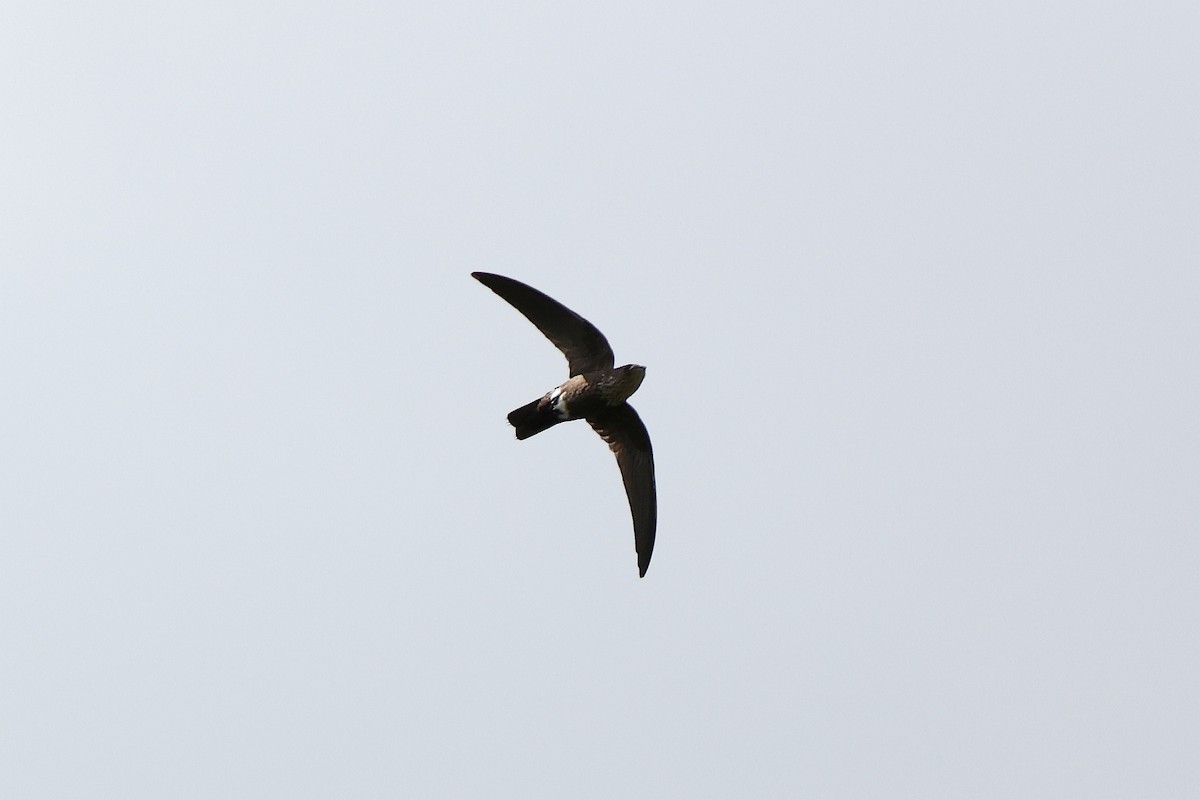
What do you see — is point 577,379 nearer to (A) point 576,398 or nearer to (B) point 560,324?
(A) point 576,398

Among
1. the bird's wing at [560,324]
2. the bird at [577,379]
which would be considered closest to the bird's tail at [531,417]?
the bird at [577,379]

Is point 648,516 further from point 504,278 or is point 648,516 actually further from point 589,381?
point 504,278

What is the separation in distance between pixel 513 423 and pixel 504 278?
2.35 meters

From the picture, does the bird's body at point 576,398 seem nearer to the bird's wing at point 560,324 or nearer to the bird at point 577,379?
the bird at point 577,379

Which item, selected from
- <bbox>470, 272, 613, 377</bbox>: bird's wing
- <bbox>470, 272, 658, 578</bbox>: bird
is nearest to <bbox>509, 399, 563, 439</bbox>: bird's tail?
<bbox>470, 272, 658, 578</bbox>: bird

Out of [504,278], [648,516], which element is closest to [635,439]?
[648,516]

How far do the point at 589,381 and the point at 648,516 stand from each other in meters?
2.76

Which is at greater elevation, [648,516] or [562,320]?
[562,320]

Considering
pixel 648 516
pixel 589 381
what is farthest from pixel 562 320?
pixel 648 516

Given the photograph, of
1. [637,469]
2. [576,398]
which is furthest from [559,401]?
[637,469]

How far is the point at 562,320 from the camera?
29.9 metres

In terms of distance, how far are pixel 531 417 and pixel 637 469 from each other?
2.23 meters

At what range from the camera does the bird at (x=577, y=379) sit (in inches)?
1168

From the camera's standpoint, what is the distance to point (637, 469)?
30.9 metres
